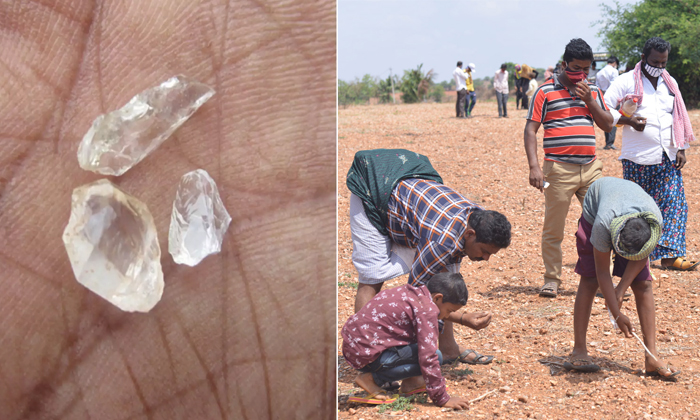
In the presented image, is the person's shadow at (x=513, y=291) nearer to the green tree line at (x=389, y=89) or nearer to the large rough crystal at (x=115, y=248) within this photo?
the large rough crystal at (x=115, y=248)

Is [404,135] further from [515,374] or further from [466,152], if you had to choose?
[515,374]

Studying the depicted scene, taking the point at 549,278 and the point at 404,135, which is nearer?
the point at 549,278

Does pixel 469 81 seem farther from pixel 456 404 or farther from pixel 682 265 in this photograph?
pixel 456 404

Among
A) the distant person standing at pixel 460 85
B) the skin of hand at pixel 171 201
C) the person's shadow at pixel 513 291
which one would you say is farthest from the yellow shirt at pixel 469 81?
the skin of hand at pixel 171 201

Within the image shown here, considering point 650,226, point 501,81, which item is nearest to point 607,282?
point 650,226

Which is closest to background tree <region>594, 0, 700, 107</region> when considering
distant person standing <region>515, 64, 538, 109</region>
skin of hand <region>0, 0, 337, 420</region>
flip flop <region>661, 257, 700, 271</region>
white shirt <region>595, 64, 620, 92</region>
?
distant person standing <region>515, 64, 538, 109</region>

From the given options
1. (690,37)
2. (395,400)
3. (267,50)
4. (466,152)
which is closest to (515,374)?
(395,400)
